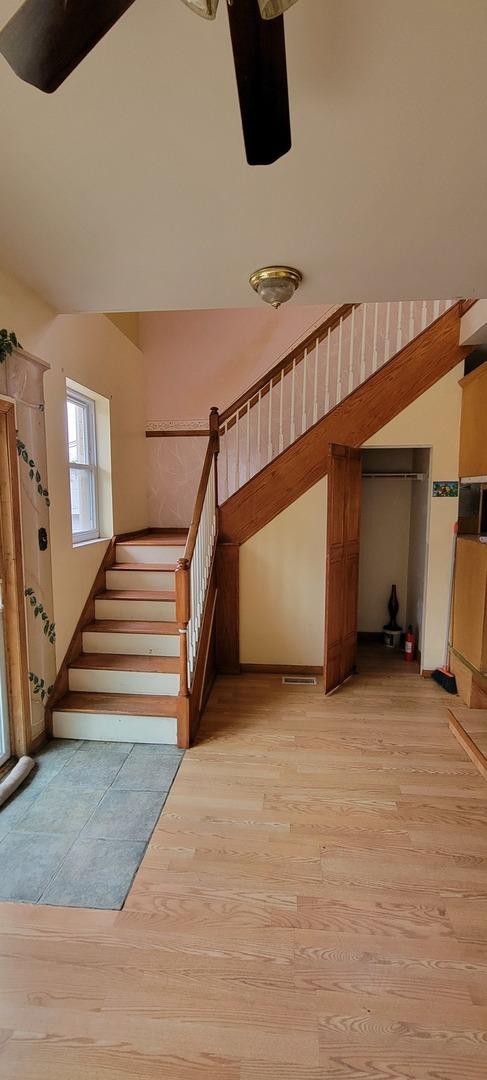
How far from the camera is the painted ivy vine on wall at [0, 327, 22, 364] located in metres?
2.20

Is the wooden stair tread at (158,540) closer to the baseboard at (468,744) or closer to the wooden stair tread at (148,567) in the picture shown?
the wooden stair tread at (148,567)

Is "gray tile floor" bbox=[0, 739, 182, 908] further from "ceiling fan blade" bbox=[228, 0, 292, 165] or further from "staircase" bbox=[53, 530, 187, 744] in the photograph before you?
"ceiling fan blade" bbox=[228, 0, 292, 165]

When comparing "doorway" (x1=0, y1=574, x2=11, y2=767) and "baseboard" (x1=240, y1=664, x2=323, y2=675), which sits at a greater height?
"doorway" (x1=0, y1=574, x2=11, y2=767)

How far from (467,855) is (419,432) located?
9.38 feet

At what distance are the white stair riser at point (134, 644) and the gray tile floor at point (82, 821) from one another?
2.05 feet

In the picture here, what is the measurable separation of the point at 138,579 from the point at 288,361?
7.23 feet

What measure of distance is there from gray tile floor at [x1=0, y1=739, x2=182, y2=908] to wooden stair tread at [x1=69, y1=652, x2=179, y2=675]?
46 centimetres

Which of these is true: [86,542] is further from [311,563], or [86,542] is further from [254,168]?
[254,168]

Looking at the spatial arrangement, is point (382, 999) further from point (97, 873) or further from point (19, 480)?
point (19, 480)

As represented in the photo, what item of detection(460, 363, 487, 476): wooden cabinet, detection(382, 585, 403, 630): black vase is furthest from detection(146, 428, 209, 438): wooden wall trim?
detection(382, 585, 403, 630): black vase

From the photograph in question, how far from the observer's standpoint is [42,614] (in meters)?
2.67

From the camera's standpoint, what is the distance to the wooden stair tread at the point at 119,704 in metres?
2.74

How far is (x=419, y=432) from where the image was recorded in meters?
3.57

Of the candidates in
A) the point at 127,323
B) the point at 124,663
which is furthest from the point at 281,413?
the point at 124,663
